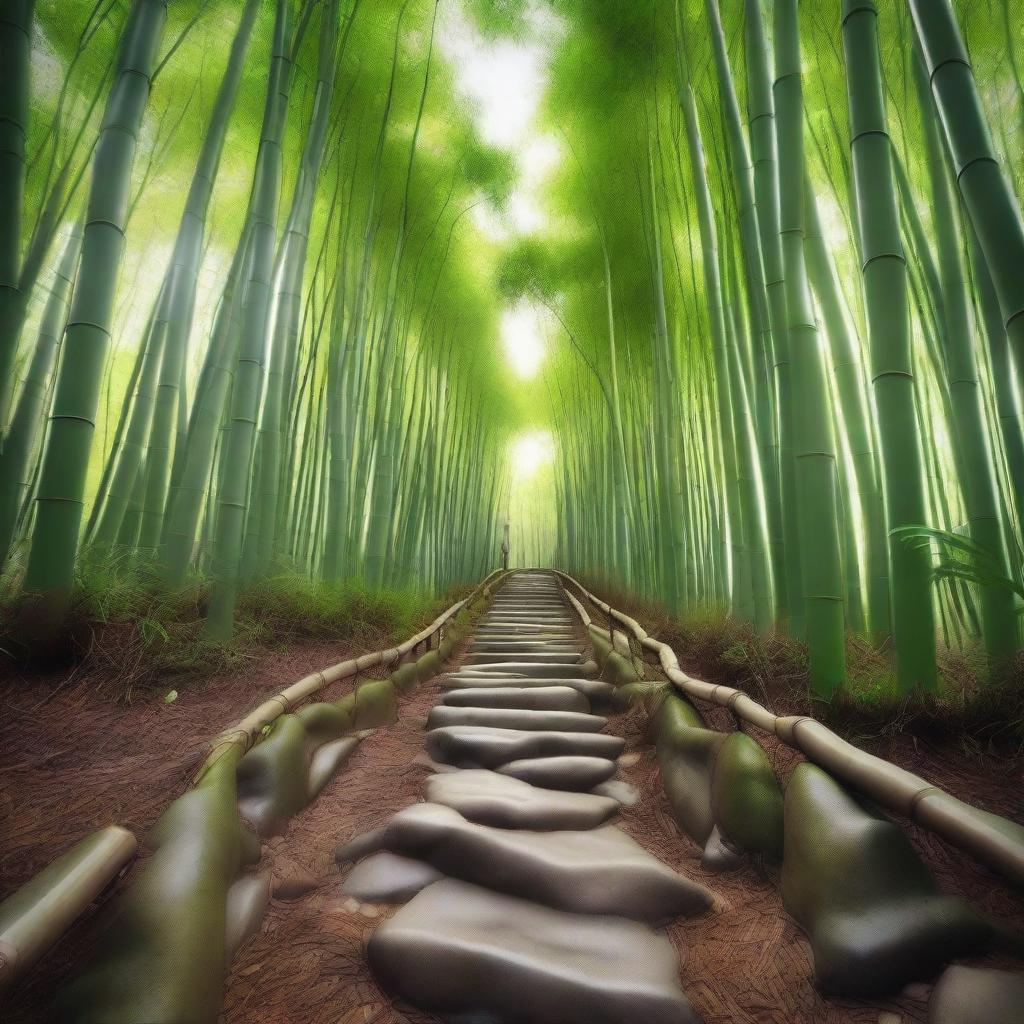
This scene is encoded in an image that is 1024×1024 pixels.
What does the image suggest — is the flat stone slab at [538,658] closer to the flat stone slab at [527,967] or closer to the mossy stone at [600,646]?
the mossy stone at [600,646]

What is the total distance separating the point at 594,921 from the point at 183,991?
23.3 inches

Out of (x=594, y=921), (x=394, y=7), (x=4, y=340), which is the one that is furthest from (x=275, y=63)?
(x=594, y=921)

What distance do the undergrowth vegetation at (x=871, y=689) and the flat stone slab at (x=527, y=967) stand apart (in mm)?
595

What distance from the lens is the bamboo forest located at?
29.0 inches

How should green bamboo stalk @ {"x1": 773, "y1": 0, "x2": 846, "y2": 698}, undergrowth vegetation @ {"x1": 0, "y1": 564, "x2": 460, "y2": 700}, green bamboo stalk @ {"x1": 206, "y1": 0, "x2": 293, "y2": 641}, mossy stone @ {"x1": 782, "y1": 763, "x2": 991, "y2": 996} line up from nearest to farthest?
mossy stone @ {"x1": 782, "y1": 763, "x2": 991, "y2": 996} < green bamboo stalk @ {"x1": 773, "y1": 0, "x2": 846, "y2": 698} < undergrowth vegetation @ {"x1": 0, "y1": 564, "x2": 460, "y2": 700} < green bamboo stalk @ {"x1": 206, "y1": 0, "x2": 293, "y2": 641}

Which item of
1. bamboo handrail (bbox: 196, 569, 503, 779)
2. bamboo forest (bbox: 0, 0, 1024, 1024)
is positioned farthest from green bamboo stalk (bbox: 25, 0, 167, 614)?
bamboo handrail (bbox: 196, 569, 503, 779)

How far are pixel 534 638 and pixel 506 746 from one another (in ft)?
6.27

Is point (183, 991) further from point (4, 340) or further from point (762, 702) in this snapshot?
point (4, 340)

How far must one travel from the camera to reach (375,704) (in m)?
1.79

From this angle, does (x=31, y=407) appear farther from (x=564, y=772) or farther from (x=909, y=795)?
(x=909, y=795)

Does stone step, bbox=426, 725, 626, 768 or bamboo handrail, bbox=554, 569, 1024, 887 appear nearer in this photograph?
bamboo handrail, bbox=554, 569, 1024, 887

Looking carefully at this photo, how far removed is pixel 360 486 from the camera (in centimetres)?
336

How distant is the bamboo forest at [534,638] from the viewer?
738mm

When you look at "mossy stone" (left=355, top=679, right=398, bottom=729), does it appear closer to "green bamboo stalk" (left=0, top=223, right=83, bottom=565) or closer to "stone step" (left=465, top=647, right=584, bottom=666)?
"stone step" (left=465, top=647, right=584, bottom=666)
